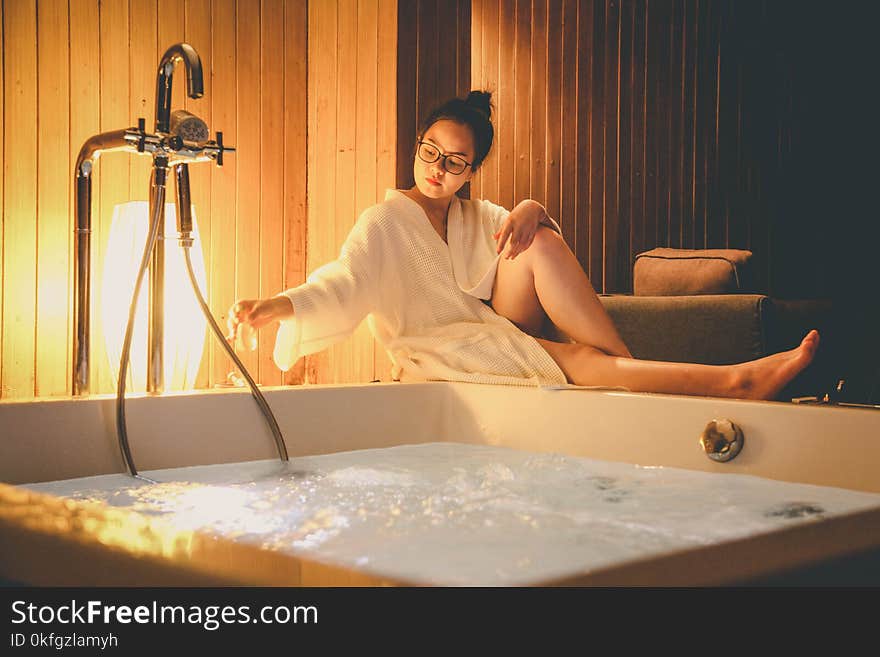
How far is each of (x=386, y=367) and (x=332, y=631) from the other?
222cm

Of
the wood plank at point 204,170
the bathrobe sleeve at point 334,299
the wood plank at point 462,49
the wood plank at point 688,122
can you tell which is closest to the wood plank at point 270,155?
the wood plank at point 204,170

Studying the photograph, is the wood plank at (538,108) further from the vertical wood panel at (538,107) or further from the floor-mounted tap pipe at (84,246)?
the floor-mounted tap pipe at (84,246)

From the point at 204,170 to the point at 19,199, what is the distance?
0.57 metres

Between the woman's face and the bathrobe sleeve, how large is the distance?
17 cm

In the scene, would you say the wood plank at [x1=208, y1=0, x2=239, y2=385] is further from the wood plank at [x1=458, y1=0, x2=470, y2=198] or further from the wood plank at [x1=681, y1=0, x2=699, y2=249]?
the wood plank at [x1=681, y1=0, x2=699, y2=249]

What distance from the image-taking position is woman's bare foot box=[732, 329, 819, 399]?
1.63 metres

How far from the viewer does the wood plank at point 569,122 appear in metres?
4.16

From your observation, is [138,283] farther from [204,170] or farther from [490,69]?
[490,69]

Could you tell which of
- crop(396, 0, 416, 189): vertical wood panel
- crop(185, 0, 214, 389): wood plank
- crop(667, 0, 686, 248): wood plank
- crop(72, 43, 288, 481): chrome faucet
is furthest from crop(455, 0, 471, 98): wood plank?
crop(667, 0, 686, 248): wood plank

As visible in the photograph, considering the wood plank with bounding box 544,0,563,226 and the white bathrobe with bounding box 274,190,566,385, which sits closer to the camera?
the white bathrobe with bounding box 274,190,566,385

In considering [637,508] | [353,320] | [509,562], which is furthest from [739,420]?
[353,320]

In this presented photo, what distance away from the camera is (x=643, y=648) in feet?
1.88

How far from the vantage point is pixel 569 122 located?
13.7 feet

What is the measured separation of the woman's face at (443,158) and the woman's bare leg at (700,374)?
0.60 meters
